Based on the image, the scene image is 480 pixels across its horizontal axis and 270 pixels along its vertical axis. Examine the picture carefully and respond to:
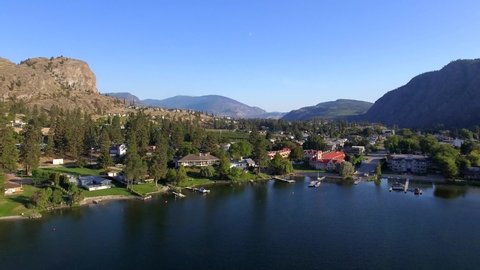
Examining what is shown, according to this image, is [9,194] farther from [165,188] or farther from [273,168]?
[273,168]

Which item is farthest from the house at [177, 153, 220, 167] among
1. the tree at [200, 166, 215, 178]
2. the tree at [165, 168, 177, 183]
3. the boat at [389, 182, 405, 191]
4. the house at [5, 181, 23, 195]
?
the boat at [389, 182, 405, 191]

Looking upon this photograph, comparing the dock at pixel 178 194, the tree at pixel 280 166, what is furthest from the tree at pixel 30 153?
the tree at pixel 280 166

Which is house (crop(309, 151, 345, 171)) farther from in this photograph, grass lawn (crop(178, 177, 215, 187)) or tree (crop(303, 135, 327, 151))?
grass lawn (crop(178, 177, 215, 187))

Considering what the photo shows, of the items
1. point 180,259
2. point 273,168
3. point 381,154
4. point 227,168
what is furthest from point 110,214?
point 381,154

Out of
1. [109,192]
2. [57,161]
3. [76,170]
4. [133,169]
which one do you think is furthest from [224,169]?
[57,161]

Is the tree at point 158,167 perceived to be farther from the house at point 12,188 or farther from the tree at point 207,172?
the house at point 12,188
